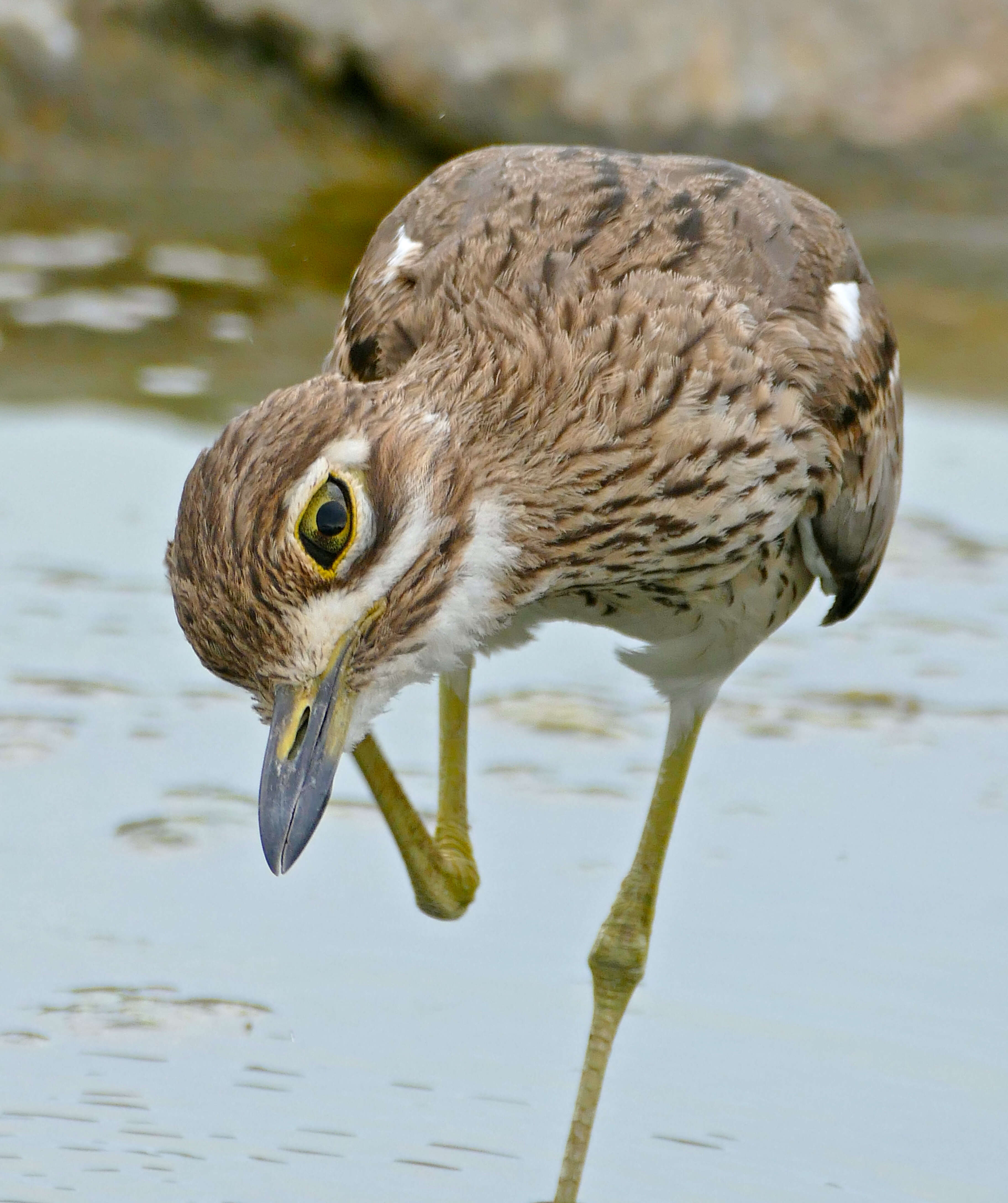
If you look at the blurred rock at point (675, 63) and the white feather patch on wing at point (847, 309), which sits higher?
the blurred rock at point (675, 63)

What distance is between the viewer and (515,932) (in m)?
6.62

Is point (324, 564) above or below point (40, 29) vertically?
below

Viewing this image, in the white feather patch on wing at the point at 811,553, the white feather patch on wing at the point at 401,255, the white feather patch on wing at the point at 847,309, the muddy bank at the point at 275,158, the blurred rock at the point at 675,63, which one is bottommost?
the white feather patch on wing at the point at 811,553

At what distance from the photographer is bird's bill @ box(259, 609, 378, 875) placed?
441 cm

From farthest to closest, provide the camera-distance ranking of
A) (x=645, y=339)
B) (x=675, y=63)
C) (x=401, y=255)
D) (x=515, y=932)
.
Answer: (x=675, y=63), (x=515, y=932), (x=401, y=255), (x=645, y=339)

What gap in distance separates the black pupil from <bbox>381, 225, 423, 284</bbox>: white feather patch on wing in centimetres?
122

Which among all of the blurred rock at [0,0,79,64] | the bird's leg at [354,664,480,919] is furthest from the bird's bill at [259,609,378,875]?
the blurred rock at [0,0,79,64]

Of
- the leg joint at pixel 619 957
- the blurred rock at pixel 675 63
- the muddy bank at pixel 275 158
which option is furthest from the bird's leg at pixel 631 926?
the blurred rock at pixel 675 63

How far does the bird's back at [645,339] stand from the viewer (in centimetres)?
486

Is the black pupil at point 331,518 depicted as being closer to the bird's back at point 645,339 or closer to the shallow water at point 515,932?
the bird's back at point 645,339

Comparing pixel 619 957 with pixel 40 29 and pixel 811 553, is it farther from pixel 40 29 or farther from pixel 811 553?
pixel 40 29

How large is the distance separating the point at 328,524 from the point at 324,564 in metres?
0.08

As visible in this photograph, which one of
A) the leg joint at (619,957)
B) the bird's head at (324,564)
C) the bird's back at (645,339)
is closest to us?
the bird's head at (324,564)

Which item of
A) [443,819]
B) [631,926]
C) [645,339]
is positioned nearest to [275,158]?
[443,819]
